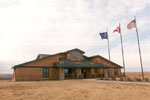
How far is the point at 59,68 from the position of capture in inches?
1117

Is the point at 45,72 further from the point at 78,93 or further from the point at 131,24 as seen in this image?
the point at 131,24

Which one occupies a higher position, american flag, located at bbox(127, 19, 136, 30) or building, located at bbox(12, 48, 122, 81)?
american flag, located at bbox(127, 19, 136, 30)

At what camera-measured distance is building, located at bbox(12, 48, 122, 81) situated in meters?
25.5

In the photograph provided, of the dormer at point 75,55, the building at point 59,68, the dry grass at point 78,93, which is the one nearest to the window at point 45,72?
the building at point 59,68

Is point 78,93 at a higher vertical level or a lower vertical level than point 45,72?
lower

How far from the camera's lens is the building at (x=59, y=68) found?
25.5 m

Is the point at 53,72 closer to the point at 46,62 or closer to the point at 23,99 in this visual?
the point at 46,62

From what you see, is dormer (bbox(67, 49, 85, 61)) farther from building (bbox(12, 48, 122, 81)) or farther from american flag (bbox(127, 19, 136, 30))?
american flag (bbox(127, 19, 136, 30))

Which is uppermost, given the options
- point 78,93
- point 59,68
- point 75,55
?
point 75,55

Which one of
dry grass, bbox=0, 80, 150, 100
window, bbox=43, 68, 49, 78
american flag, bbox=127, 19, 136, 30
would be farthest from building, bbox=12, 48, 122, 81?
dry grass, bbox=0, 80, 150, 100

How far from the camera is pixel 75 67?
95.0 ft

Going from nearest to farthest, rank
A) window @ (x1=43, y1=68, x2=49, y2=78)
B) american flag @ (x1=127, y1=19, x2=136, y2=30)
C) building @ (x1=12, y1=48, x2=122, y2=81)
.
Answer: american flag @ (x1=127, y1=19, x2=136, y2=30) → building @ (x1=12, y1=48, x2=122, y2=81) → window @ (x1=43, y1=68, x2=49, y2=78)

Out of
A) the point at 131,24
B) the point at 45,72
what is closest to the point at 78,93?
the point at 45,72

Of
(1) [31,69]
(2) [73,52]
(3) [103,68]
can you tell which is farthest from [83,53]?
(1) [31,69]
